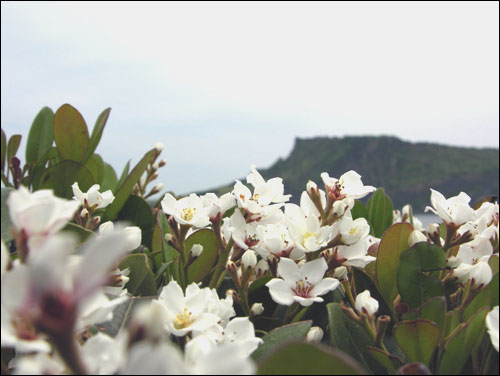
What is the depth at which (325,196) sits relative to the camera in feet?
5.02

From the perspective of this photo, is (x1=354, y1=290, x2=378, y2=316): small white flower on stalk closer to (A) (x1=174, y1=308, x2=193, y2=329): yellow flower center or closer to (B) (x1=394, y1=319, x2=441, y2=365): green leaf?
(B) (x1=394, y1=319, x2=441, y2=365): green leaf

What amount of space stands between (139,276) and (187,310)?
0.26 metres

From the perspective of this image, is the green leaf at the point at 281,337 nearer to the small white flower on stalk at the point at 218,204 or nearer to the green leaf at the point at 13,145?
the small white flower on stalk at the point at 218,204

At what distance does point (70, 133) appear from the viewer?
2.28 m

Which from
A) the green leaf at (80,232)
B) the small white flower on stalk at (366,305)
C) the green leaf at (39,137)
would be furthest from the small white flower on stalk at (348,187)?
the green leaf at (39,137)

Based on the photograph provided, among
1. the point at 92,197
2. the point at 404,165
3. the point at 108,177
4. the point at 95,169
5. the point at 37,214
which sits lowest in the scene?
the point at 404,165

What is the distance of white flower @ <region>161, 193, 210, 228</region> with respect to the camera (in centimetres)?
142

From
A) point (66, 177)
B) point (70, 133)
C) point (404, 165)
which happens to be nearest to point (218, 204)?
point (66, 177)

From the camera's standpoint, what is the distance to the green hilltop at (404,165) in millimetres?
55231

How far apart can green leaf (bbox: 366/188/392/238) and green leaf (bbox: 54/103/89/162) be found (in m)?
1.42

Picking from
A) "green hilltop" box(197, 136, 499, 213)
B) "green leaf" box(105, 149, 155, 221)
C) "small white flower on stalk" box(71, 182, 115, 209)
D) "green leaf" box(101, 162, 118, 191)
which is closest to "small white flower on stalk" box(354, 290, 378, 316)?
"small white flower on stalk" box(71, 182, 115, 209)

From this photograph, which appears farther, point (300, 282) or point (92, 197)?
point (92, 197)

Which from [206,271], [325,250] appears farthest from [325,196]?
[206,271]

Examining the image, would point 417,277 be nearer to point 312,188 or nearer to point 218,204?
point 312,188
